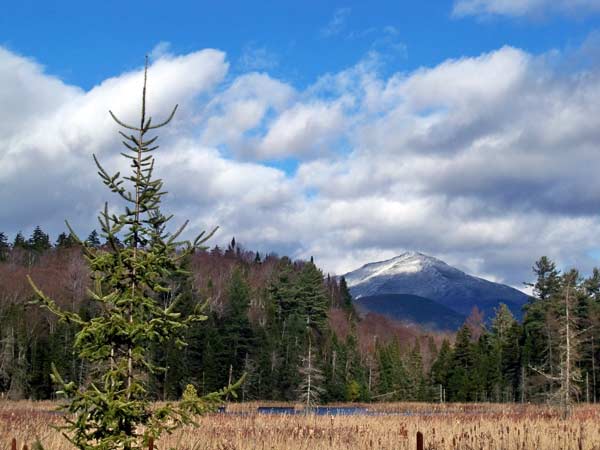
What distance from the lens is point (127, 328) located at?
5.67 meters

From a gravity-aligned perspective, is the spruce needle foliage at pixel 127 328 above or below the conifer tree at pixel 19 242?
below

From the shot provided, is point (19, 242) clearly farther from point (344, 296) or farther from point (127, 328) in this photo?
point (127, 328)

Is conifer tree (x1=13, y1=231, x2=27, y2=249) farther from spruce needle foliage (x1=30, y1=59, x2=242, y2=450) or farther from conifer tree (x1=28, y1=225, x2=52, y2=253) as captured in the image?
spruce needle foliage (x1=30, y1=59, x2=242, y2=450)

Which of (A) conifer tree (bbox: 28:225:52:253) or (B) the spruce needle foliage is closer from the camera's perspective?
(B) the spruce needle foliage

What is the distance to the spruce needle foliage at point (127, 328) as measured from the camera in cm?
557

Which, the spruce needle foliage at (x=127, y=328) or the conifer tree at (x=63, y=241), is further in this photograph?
the conifer tree at (x=63, y=241)

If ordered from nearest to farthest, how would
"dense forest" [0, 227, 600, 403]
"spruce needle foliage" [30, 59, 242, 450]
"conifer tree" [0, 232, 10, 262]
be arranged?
1. "spruce needle foliage" [30, 59, 242, 450]
2. "dense forest" [0, 227, 600, 403]
3. "conifer tree" [0, 232, 10, 262]

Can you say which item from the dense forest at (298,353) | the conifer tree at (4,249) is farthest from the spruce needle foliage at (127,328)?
the conifer tree at (4,249)

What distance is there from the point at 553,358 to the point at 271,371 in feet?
88.0

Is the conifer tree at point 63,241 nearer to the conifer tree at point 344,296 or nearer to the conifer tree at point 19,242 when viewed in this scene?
the conifer tree at point 19,242

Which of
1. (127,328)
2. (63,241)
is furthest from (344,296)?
(127,328)

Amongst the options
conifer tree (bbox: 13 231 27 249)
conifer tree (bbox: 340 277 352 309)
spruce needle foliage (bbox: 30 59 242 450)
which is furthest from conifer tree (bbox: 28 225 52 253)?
spruce needle foliage (bbox: 30 59 242 450)

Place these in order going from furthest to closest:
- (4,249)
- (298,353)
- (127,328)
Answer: (4,249) < (298,353) < (127,328)

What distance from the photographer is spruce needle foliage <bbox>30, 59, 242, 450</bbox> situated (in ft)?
18.3
